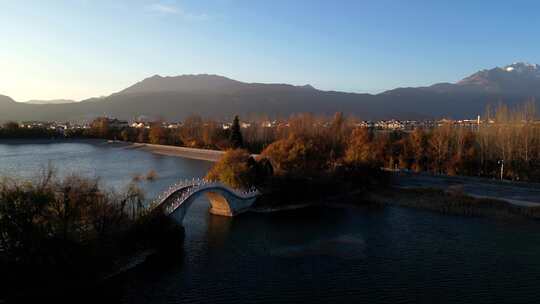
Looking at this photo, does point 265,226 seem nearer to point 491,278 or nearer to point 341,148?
point 491,278

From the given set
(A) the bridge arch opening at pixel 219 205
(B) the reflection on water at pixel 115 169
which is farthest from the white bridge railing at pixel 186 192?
(B) the reflection on water at pixel 115 169

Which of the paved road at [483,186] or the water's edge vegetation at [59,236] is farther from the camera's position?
the paved road at [483,186]

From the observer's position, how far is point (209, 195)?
2317 cm

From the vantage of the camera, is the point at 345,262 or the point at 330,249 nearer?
the point at 345,262

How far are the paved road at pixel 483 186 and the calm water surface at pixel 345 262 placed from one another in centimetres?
540

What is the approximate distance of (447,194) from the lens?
92.4ft

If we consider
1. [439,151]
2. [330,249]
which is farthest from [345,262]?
[439,151]

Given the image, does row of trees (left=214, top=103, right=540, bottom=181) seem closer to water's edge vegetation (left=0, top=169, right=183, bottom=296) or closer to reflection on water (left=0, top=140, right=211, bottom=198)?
reflection on water (left=0, top=140, right=211, bottom=198)

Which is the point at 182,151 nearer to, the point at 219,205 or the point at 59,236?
the point at 219,205

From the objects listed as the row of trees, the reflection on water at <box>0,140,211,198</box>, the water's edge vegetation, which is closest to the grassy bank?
the row of trees

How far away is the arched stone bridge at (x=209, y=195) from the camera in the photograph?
18953mm

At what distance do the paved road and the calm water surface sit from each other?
540cm

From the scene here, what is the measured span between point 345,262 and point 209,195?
30.4 ft

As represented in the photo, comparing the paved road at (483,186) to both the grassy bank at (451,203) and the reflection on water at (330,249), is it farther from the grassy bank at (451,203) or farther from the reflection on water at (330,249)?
the reflection on water at (330,249)
